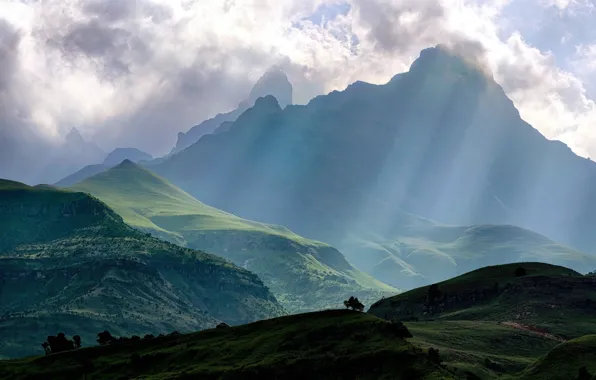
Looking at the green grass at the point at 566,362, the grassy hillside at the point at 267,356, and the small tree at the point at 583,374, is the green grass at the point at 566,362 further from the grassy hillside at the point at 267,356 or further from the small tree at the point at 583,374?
the grassy hillside at the point at 267,356

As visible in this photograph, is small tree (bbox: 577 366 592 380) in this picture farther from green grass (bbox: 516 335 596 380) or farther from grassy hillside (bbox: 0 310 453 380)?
grassy hillside (bbox: 0 310 453 380)

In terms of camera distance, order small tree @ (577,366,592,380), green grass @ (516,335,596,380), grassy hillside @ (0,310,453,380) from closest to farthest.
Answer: small tree @ (577,366,592,380)
green grass @ (516,335,596,380)
grassy hillside @ (0,310,453,380)

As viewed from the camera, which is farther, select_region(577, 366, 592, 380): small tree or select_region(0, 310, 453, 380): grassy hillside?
select_region(0, 310, 453, 380): grassy hillside

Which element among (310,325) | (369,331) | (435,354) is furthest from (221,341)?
(435,354)

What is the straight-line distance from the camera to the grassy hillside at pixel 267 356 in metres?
134

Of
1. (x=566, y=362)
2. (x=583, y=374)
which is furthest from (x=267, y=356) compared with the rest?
(x=583, y=374)

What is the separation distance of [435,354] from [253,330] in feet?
182

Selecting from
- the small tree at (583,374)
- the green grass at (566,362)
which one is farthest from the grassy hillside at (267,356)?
the small tree at (583,374)

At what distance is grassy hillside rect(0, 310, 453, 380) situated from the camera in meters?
134

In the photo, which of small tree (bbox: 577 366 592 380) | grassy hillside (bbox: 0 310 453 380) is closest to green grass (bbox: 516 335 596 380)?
small tree (bbox: 577 366 592 380)

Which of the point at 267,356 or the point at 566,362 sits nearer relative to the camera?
the point at 566,362

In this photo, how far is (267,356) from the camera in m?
Answer: 150

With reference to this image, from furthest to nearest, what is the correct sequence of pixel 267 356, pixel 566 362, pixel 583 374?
pixel 267 356 → pixel 566 362 → pixel 583 374

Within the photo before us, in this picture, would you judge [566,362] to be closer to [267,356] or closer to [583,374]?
[583,374]
